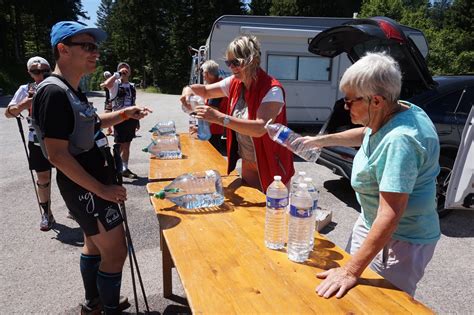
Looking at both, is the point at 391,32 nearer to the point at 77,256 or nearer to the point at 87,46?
the point at 87,46

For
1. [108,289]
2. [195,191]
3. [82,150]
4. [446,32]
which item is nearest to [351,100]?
[195,191]

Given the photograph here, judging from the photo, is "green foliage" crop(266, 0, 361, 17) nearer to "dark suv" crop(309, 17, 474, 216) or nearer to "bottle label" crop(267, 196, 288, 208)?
"dark suv" crop(309, 17, 474, 216)

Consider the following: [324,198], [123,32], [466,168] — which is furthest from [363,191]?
[123,32]

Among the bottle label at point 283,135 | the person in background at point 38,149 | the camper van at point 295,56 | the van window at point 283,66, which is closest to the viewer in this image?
the bottle label at point 283,135

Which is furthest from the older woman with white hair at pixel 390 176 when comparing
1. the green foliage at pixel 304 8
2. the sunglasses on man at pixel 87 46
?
the green foliage at pixel 304 8

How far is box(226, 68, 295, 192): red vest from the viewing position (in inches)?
96.9

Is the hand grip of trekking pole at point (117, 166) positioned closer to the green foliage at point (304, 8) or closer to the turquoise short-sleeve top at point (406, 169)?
the turquoise short-sleeve top at point (406, 169)

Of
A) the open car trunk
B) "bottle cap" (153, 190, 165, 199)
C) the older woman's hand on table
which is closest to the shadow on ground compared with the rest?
the open car trunk

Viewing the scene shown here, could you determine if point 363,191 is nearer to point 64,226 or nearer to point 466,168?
point 466,168

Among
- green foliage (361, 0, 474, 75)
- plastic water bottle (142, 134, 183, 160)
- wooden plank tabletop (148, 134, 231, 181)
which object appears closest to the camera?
wooden plank tabletop (148, 134, 231, 181)

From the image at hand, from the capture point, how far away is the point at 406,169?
1.44 m

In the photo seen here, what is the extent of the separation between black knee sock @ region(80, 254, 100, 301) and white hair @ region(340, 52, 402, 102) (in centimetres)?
212

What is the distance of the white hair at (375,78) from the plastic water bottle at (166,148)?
2.44m

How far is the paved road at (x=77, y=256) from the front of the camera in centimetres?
304
